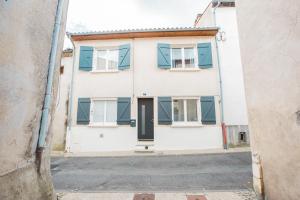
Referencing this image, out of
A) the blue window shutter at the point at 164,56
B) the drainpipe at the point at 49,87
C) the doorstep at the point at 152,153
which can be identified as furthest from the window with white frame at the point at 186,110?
the drainpipe at the point at 49,87

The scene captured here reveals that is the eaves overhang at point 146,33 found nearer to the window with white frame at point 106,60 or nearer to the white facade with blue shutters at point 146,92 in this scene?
the white facade with blue shutters at point 146,92

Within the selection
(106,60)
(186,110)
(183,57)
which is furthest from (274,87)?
(106,60)

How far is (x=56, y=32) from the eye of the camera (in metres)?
3.65

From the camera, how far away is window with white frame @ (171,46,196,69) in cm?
1024

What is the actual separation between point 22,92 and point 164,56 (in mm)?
7877

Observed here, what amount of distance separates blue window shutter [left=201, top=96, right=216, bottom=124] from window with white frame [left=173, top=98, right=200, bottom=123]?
0.30m

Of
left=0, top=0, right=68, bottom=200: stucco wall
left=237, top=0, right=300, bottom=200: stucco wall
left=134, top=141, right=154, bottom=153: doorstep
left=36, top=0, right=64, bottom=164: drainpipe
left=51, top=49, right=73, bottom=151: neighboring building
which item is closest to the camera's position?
left=0, top=0, right=68, bottom=200: stucco wall

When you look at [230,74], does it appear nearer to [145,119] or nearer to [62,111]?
[145,119]

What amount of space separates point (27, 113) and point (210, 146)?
8097 millimetres

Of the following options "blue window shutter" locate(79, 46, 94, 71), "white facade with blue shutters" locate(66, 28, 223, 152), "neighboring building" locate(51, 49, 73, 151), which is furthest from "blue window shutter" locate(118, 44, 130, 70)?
"neighboring building" locate(51, 49, 73, 151)

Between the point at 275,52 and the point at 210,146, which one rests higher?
the point at 275,52

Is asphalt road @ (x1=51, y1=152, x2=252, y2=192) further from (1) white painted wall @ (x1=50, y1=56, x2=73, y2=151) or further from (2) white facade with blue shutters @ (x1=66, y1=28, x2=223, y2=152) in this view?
(1) white painted wall @ (x1=50, y1=56, x2=73, y2=151)

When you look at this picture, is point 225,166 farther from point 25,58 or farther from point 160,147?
point 25,58

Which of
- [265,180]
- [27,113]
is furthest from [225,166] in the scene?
[27,113]
